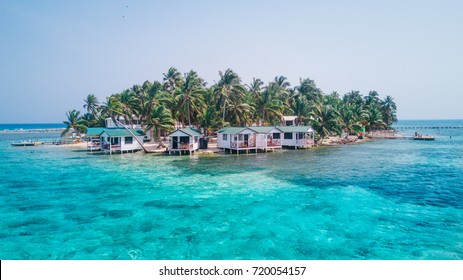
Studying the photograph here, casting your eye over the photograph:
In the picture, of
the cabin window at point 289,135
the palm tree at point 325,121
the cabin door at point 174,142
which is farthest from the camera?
the palm tree at point 325,121

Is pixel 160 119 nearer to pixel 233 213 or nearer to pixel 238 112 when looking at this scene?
pixel 238 112

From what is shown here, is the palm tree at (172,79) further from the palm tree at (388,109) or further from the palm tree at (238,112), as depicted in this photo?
the palm tree at (388,109)

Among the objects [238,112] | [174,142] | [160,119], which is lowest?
[174,142]

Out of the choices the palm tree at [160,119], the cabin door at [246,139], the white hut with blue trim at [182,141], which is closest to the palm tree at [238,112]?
the cabin door at [246,139]

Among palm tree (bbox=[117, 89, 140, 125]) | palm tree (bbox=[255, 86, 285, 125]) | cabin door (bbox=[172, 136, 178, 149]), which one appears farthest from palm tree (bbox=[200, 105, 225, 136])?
palm tree (bbox=[117, 89, 140, 125])

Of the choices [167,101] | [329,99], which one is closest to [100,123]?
[167,101]

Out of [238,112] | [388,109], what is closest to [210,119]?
[238,112]
